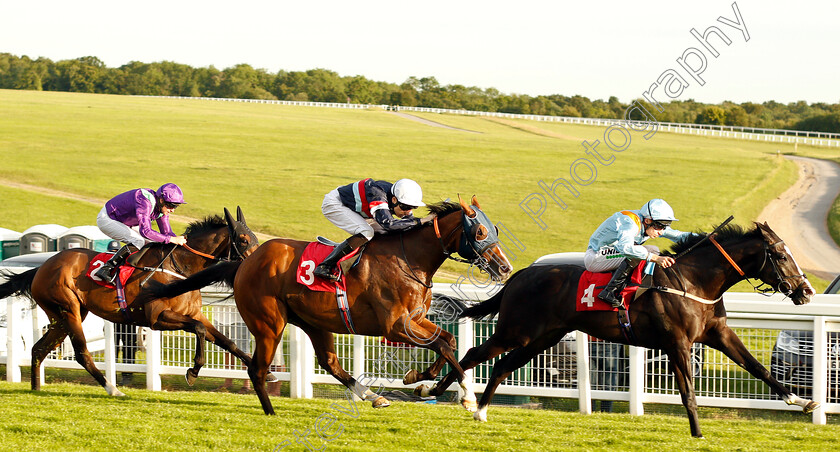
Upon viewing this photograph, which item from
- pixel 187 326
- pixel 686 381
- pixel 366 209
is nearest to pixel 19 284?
pixel 187 326

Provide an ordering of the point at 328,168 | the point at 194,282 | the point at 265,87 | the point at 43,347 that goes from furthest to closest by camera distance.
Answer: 1. the point at 265,87
2. the point at 328,168
3. the point at 43,347
4. the point at 194,282

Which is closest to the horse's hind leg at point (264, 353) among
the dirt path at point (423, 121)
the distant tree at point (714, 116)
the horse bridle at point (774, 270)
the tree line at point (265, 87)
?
the horse bridle at point (774, 270)

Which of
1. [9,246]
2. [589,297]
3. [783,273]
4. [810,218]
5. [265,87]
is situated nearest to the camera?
[783,273]

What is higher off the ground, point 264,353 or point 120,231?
point 120,231

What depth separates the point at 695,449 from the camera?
5195 millimetres

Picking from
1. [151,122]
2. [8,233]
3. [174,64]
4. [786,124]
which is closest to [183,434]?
[8,233]

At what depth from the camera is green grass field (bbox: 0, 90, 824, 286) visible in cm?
2366

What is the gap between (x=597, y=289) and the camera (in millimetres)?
5902

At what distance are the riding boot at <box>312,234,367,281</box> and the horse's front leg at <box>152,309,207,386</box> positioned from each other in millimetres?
1449

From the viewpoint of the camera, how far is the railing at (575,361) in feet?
21.2

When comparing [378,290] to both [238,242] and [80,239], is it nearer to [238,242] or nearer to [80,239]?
[238,242]

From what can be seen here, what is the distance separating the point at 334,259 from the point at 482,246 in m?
1.10

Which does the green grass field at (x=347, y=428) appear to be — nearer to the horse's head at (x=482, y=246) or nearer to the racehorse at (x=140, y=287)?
the racehorse at (x=140, y=287)

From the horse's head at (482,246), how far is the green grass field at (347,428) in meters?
1.12
